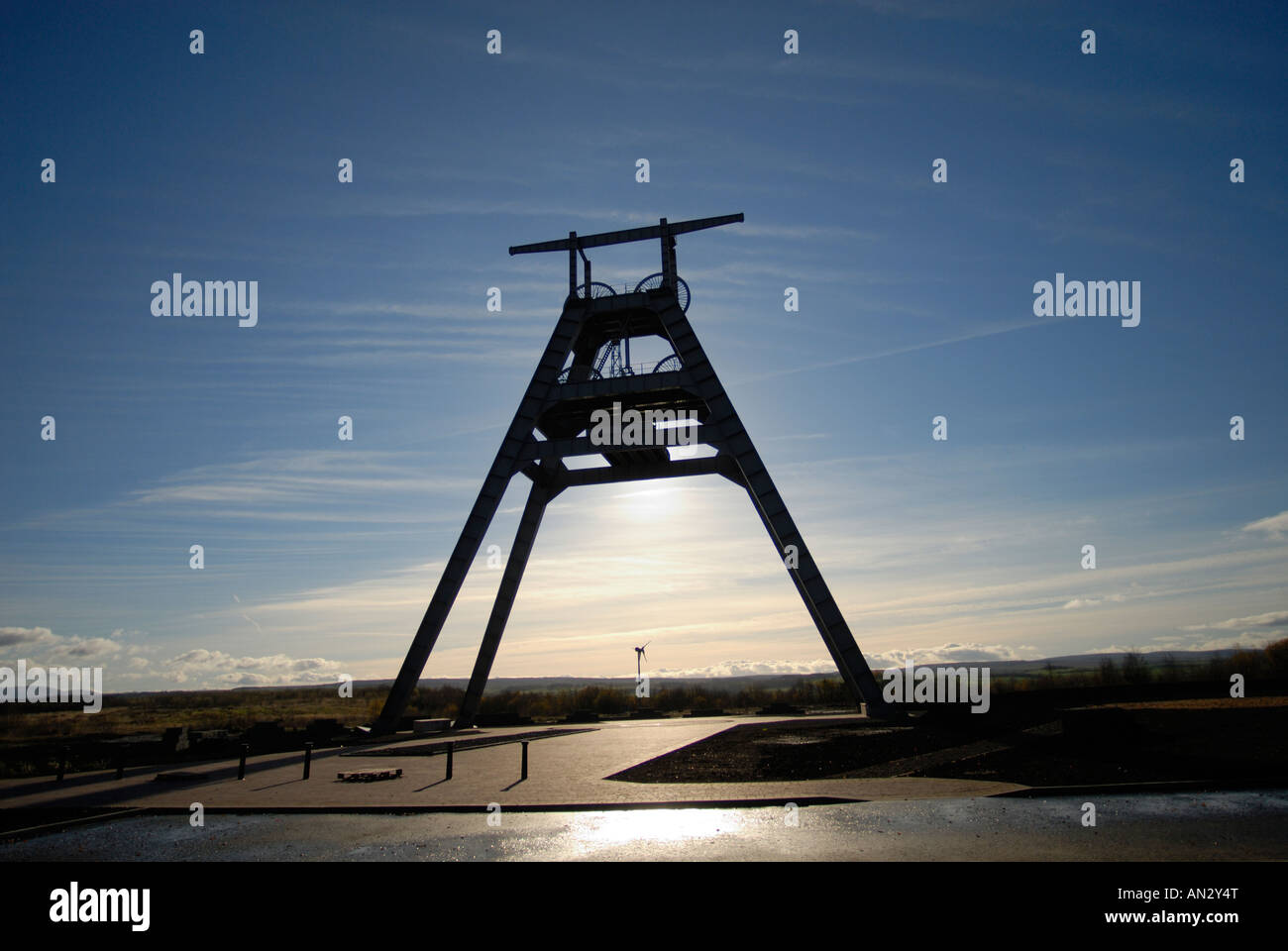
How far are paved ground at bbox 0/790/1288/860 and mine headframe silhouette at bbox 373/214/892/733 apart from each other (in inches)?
636

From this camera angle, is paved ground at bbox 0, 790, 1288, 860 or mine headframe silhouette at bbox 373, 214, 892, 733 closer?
paved ground at bbox 0, 790, 1288, 860

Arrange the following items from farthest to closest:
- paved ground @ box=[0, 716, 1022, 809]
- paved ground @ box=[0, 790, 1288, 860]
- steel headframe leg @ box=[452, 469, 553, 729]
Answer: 1. steel headframe leg @ box=[452, 469, 553, 729]
2. paved ground @ box=[0, 716, 1022, 809]
3. paved ground @ box=[0, 790, 1288, 860]

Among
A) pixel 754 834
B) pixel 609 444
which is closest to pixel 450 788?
pixel 754 834

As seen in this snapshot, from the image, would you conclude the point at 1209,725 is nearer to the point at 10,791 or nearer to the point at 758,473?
the point at 758,473

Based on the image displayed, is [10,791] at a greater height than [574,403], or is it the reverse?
[574,403]

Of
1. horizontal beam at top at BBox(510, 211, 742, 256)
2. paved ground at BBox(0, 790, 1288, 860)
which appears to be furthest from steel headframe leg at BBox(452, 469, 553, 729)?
paved ground at BBox(0, 790, 1288, 860)

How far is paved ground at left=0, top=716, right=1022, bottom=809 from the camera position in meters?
11.3

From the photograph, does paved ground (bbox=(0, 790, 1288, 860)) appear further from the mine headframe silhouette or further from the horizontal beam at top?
the horizontal beam at top

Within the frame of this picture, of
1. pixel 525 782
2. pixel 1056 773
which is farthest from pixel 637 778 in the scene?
pixel 1056 773

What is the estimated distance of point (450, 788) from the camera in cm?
1337

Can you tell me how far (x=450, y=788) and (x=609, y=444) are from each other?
17349mm
